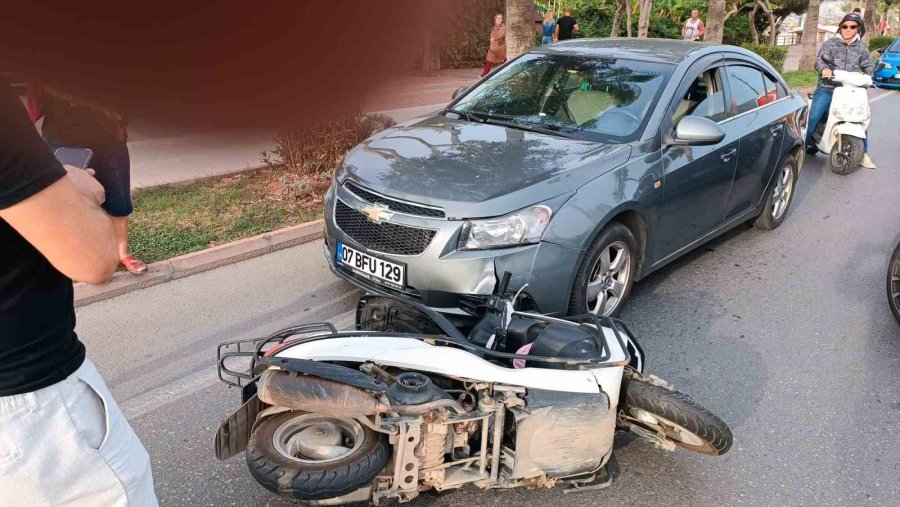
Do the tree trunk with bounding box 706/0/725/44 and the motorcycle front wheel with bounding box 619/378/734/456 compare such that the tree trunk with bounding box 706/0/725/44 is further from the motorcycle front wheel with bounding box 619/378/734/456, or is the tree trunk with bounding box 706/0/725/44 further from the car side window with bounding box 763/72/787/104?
the motorcycle front wheel with bounding box 619/378/734/456

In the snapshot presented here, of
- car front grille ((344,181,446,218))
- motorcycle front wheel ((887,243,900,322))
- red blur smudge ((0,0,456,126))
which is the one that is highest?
red blur smudge ((0,0,456,126))

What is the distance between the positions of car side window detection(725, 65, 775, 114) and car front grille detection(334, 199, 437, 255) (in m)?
2.80

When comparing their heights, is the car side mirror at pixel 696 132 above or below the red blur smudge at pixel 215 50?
below

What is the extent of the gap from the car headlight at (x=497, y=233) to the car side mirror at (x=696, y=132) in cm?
133

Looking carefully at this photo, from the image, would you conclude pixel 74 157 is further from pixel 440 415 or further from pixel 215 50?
pixel 440 415

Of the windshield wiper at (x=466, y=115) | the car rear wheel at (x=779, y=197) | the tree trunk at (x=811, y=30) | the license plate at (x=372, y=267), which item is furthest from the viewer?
the tree trunk at (x=811, y=30)

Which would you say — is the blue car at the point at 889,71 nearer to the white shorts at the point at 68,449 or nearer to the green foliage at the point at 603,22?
the green foliage at the point at 603,22

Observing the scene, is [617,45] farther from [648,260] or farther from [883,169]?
[883,169]

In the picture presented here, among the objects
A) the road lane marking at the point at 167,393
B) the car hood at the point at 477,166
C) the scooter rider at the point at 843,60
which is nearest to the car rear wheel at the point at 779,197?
the car hood at the point at 477,166

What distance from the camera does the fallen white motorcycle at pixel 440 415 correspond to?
7.29ft

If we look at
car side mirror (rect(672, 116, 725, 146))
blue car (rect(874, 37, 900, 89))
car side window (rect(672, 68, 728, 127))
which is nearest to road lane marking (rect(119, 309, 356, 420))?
car side mirror (rect(672, 116, 725, 146))

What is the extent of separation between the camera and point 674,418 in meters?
2.53

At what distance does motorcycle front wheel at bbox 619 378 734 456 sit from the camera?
8.26ft

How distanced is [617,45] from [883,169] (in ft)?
16.9
